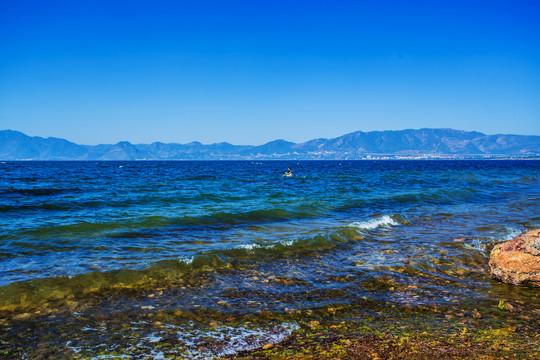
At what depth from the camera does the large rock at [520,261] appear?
284 inches

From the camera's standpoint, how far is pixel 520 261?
735 cm

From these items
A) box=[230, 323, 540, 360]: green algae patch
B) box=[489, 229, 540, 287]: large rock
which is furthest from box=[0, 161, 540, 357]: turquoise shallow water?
box=[230, 323, 540, 360]: green algae patch

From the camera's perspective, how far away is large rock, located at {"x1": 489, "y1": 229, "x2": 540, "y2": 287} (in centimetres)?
721

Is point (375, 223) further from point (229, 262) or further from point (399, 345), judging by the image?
point (399, 345)

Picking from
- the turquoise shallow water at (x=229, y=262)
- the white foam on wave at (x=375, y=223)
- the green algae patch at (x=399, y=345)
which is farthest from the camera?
the white foam on wave at (x=375, y=223)

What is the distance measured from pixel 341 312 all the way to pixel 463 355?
1.99 m

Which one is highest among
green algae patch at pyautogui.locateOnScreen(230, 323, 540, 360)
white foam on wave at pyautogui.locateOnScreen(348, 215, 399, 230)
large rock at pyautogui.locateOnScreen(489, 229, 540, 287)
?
large rock at pyautogui.locateOnScreen(489, 229, 540, 287)

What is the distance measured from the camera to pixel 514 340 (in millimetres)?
4738

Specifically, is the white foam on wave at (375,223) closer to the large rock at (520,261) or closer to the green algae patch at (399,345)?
the large rock at (520,261)

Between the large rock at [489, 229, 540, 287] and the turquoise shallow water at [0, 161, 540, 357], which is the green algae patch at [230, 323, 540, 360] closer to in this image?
the turquoise shallow water at [0, 161, 540, 357]

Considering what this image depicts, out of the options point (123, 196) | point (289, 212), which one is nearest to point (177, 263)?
point (289, 212)

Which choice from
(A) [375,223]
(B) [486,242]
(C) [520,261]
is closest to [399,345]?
(C) [520,261]

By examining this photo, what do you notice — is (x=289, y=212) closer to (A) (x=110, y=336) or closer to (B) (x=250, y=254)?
(B) (x=250, y=254)

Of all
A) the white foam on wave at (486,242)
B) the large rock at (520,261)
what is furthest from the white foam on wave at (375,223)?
the large rock at (520,261)
